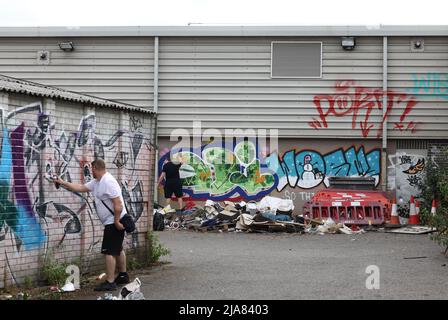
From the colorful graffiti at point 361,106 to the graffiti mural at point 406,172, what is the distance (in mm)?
669

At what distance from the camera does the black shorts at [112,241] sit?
30.5 feet

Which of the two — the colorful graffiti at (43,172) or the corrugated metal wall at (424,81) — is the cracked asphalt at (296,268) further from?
the corrugated metal wall at (424,81)

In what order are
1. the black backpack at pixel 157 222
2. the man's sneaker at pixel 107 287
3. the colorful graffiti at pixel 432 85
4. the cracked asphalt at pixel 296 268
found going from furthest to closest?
the colorful graffiti at pixel 432 85 < the black backpack at pixel 157 222 < the man's sneaker at pixel 107 287 < the cracked asphalt at pixel 296 268

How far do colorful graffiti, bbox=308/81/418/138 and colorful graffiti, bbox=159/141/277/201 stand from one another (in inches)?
72.7

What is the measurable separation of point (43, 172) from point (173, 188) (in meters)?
9.65

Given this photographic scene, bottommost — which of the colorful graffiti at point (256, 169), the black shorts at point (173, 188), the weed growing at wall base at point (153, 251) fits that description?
the weed growing at wall base at point (153, 251)

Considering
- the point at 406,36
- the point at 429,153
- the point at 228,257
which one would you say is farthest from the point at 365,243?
the point at 406,36

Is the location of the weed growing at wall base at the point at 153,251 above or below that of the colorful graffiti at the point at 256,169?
below

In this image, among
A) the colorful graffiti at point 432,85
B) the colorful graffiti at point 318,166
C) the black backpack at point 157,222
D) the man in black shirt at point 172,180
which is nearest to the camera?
the black backpack at point 157,222

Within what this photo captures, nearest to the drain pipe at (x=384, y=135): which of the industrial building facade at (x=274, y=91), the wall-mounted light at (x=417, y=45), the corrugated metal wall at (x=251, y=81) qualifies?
the industrial building facade at (x=274, y=91)

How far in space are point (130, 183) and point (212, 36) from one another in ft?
29.9

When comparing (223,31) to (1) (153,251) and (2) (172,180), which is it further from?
(1) (153,251)
